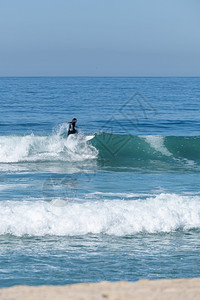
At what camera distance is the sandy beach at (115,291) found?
592cm

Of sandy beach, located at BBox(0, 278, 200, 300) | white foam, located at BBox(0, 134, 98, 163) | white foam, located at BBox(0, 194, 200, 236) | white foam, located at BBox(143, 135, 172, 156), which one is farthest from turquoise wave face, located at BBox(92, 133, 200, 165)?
sandy beach, located at BBox(0, 278, 200, 300)

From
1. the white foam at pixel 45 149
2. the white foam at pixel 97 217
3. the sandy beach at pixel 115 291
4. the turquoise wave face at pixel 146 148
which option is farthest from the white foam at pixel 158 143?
the sandy beach at pixel 115 291

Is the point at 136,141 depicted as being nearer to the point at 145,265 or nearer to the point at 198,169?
the point at 198,169

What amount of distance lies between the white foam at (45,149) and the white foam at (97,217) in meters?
9.04

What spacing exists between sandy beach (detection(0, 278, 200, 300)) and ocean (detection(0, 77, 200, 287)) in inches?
55.0

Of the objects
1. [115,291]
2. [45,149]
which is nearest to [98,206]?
[115,291]

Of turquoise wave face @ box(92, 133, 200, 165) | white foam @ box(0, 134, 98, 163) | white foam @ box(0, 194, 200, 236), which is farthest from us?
turquoise wave face @ box(92, 133, 200, 165)

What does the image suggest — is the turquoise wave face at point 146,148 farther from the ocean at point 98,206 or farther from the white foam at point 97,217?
the white foam at point 97,217

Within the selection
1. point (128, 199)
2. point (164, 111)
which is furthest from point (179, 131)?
point (128, 199)

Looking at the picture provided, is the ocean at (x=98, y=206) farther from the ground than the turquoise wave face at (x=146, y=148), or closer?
closer

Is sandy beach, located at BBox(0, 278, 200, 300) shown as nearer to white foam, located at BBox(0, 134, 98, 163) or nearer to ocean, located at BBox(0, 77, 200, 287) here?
ocean, located at BBox(0, 77, 200, 287)

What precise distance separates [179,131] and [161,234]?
19456 millimetres

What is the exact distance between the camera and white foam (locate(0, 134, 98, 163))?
21605mm

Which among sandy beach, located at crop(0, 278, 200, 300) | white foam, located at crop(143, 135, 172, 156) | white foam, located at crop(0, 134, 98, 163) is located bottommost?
sandy beach, located at crop(0, 278, 200, 300)
